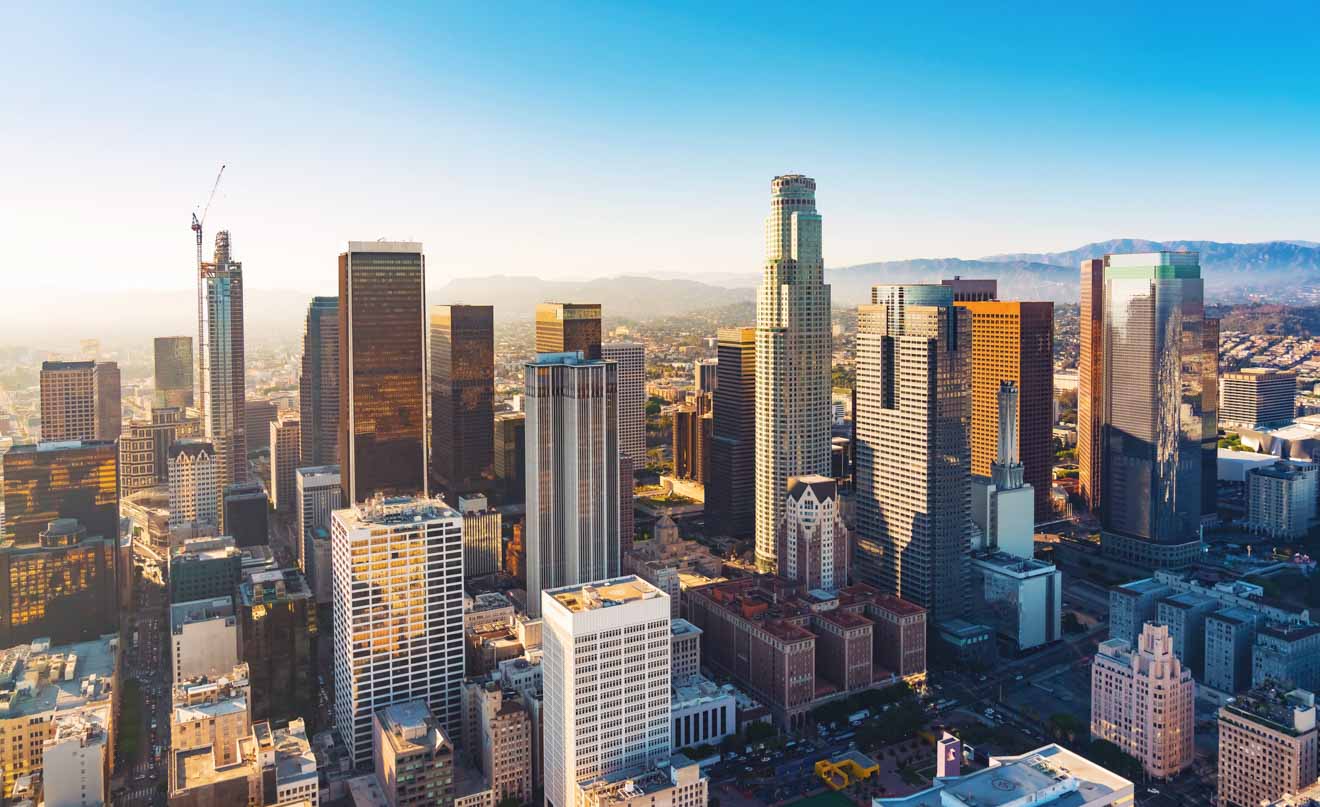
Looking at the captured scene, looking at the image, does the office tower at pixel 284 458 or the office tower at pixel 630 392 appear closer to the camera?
the office tower at pixel 284 458

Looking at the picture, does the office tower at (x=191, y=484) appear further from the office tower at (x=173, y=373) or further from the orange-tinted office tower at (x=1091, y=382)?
the orange-tinted office tower at (x=1091, y=382)

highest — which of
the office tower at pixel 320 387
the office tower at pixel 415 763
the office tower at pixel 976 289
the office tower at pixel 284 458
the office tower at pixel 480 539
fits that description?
the office tower at pixel 976 289

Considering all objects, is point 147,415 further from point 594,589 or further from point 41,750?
point 594,589

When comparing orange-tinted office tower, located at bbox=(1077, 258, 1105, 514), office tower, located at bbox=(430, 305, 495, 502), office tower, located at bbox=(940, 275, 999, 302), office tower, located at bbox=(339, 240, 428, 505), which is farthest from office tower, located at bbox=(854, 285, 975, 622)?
office tower, located at bbox=(430, 305, 495, 502)

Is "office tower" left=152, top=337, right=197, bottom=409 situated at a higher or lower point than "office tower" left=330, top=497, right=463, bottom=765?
higher

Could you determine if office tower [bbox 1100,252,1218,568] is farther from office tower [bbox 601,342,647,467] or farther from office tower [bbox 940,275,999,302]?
office tower [bbox 601,342,647,467]

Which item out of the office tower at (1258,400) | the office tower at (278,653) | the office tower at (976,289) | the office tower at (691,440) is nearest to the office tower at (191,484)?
the office tower at (278,653)

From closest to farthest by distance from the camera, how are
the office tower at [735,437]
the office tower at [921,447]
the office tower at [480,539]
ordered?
the office tower at [921,447], the office tower at [480,539], the office tower at [735,437]

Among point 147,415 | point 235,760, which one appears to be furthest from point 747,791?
point 147,415
